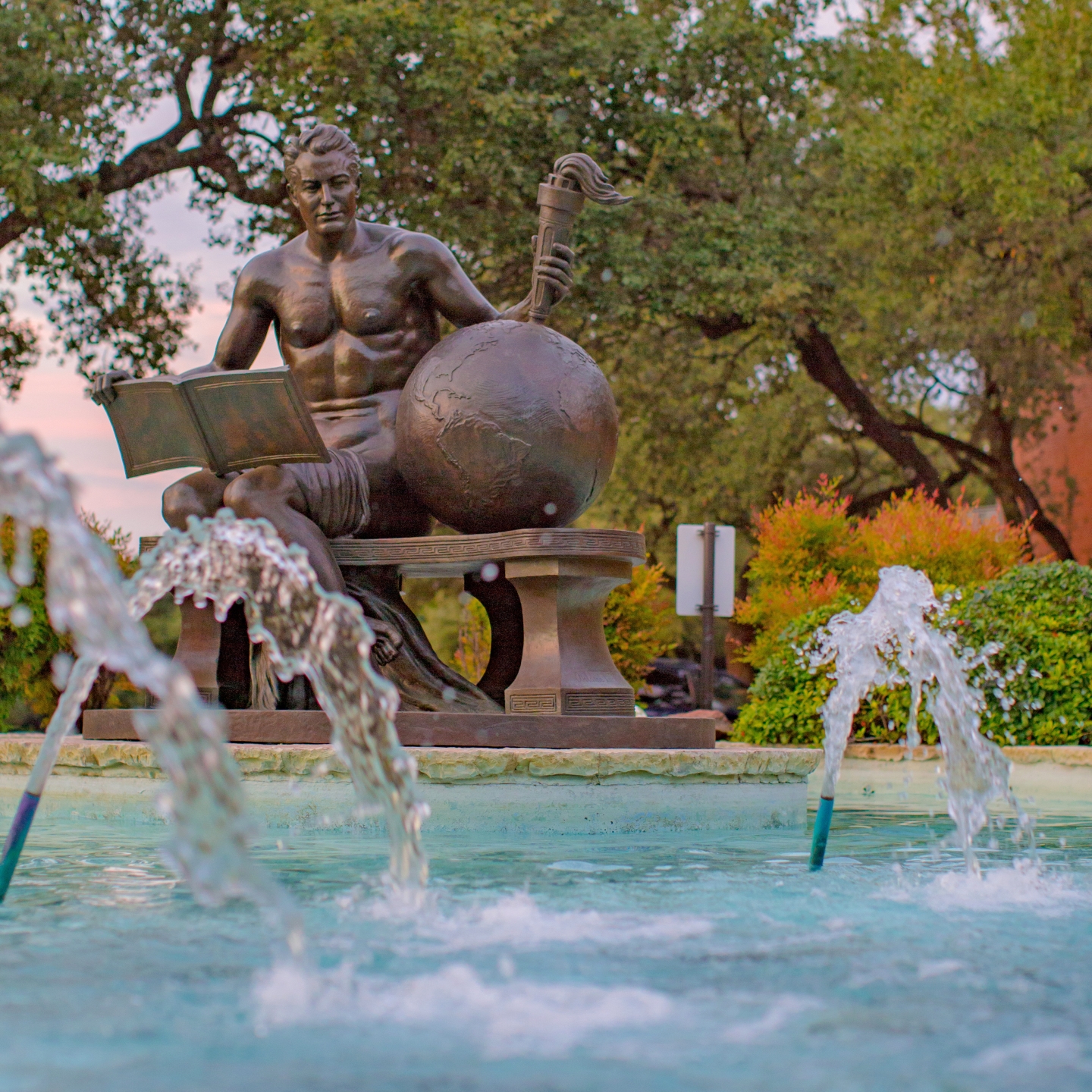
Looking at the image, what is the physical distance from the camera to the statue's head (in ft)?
21.1

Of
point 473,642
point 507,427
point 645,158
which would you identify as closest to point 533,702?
point 507,427

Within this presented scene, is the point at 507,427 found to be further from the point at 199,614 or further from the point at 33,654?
the point at 33,654

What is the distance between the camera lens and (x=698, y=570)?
11.9 m

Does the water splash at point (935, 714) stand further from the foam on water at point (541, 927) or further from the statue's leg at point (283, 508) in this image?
the statue's leg at point (283, 508)

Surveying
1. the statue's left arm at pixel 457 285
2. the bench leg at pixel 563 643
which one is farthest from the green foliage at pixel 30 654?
the bench leg at pixel 563 643

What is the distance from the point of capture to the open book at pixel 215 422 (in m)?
5.75

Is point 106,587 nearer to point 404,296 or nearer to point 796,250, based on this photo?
point 404,296

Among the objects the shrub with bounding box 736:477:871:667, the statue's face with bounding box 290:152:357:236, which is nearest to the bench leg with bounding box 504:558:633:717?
the statue's face with bounding box 290:152:357:236

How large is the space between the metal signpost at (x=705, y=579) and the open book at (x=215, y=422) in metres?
6.24

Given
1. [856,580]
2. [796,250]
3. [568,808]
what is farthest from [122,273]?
[568,808]

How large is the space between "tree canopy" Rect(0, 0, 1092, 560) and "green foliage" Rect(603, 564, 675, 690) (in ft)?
14.6

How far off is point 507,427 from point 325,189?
1.47 meters

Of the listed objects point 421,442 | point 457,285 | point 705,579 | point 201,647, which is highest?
point 457,285

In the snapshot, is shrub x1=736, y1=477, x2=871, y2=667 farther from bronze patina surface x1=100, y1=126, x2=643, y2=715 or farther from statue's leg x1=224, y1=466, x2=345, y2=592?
statue's leg x1=224, y1=466, x2=345, y2=592
